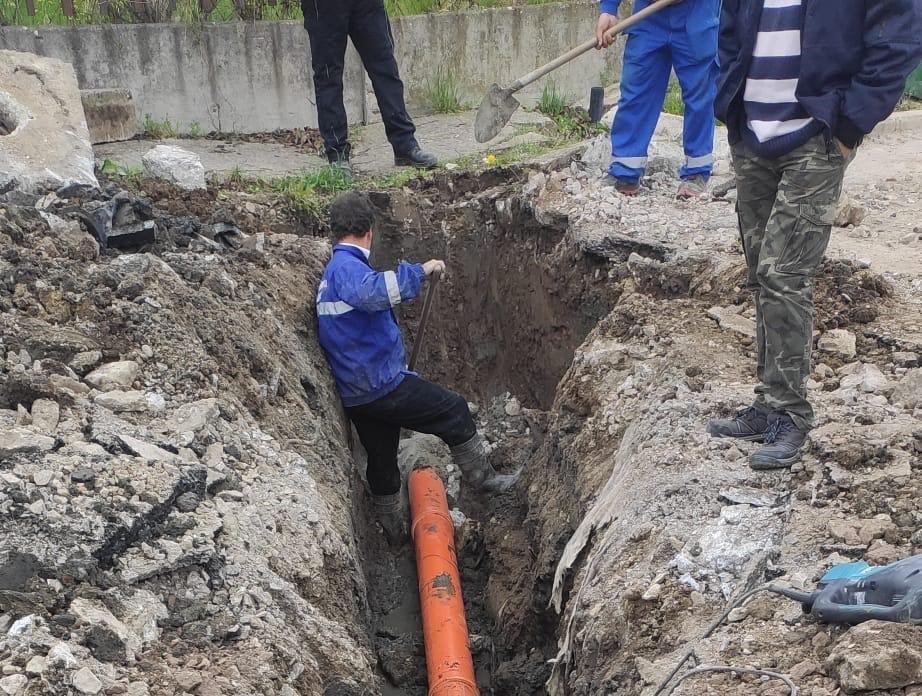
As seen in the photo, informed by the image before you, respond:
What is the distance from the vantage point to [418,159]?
7188 millimetres

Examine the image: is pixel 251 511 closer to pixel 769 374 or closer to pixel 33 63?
pixel 769 374

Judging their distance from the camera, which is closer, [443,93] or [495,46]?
[443,93]

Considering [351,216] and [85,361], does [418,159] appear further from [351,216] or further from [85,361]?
[85,361]

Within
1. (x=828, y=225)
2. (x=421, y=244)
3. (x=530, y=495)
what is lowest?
(x=530, y=495)

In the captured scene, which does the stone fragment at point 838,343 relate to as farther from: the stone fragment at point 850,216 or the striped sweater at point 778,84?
the stone fragment at point 850,216

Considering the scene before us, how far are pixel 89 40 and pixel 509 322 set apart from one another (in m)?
4.50

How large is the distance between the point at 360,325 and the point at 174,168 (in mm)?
2095

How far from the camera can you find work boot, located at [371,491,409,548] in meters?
5.55

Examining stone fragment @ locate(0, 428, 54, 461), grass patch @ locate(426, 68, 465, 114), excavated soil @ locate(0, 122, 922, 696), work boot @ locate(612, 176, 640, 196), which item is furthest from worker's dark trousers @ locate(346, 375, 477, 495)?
grass patch @ locate(426, 68, 465, 114)

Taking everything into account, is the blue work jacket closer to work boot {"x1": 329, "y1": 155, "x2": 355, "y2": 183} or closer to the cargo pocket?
work boot {"x1": 329, "y1": 155, "x2": 355, "y2": 183}

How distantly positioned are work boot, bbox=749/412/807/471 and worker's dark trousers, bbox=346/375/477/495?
2308 millimetres

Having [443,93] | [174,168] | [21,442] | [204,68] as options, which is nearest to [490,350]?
[174,168]

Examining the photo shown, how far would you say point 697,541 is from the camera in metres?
3.13

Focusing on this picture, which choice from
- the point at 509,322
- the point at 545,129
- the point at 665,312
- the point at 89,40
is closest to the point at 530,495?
the point at 665,312
